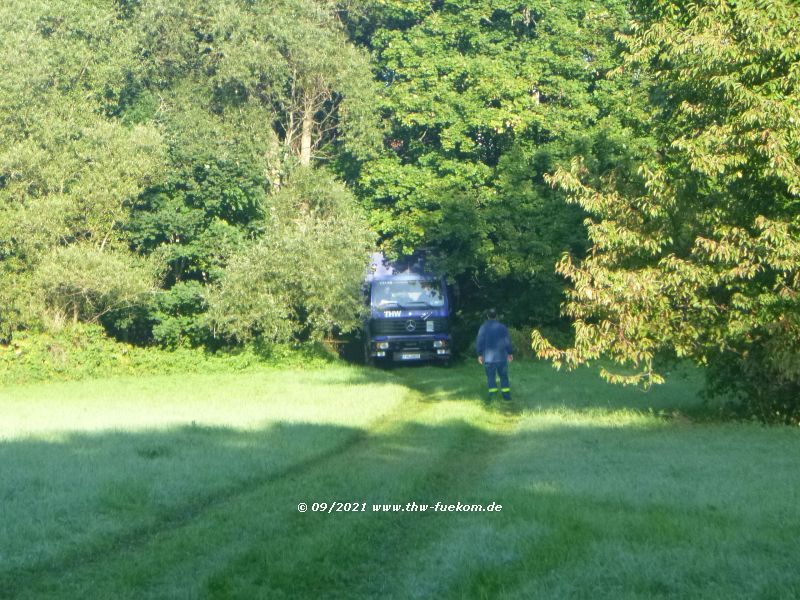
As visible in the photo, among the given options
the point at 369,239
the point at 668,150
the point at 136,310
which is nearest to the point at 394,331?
the point at 369,239

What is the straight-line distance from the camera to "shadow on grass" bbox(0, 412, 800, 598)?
7418mm

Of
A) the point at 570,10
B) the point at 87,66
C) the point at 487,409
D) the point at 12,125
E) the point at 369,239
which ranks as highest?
the point at 570,10

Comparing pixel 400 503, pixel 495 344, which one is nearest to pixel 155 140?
pixel 495 344

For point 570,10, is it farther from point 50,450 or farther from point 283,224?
point 50,450

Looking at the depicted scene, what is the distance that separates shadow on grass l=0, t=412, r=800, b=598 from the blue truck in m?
16.4

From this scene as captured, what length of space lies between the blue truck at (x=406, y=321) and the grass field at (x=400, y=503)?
39.3ft

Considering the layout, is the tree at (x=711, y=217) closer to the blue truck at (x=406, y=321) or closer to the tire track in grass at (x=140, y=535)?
the tire track in grass at (x=140, y=535)

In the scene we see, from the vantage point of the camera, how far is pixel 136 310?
3281 cm

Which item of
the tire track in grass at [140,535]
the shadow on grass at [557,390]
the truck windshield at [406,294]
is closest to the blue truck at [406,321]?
the truck windshield at [406,294]

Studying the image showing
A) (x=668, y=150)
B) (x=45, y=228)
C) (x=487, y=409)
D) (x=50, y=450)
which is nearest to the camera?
(x=50, y=450)

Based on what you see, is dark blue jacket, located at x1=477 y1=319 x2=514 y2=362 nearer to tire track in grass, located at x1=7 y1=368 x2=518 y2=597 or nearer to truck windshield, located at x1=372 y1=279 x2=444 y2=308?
tire track in grass, located at x1=7 y1=368 x2=518 y2=597

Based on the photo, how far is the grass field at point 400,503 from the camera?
7.46 meters

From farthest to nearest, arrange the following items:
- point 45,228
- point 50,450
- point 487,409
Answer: point 45,228 → point 487,409 → point 50,450

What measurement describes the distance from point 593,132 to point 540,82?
3.23m
